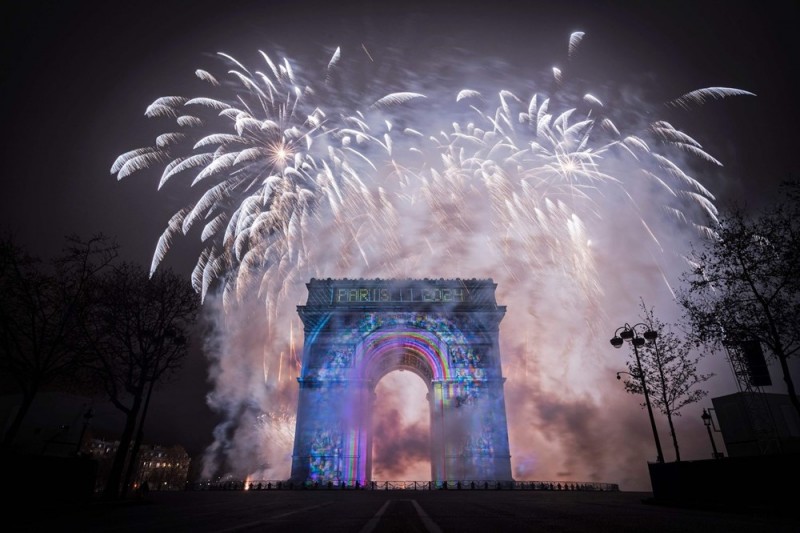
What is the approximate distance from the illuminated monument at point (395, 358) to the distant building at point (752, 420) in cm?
1961

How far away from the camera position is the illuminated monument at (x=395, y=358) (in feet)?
120

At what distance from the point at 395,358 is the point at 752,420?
110ft

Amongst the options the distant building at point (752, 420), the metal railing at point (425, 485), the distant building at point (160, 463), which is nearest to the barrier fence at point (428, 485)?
the metal railing at point (425, 485)

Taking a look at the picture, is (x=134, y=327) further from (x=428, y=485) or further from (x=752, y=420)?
(x=752, y=420)

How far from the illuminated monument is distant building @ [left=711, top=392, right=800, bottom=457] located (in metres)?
19.6

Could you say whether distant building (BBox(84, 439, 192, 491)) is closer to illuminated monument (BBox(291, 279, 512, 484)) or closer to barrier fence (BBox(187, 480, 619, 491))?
barrier fence (BBox(187, 480, 619, 491))

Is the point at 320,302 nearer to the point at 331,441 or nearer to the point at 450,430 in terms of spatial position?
the point at 331,441

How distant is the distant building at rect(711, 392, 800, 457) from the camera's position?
32469 millimetres

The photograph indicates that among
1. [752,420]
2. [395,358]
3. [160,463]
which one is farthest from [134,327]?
[160,463]

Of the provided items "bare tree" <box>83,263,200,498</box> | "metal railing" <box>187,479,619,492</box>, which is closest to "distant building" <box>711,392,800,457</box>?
"metal railing" <box>187,479,619,492</box>

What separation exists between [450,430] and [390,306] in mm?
13974

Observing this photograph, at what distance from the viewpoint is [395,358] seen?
1804 inches

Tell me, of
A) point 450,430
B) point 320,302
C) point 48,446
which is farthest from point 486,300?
point 48,446

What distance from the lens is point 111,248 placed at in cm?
2028
